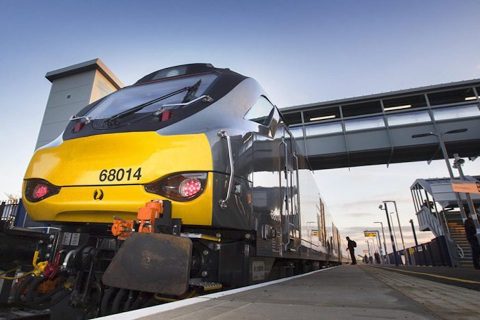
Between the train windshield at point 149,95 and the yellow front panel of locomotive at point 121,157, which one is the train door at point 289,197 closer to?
the train windshield at point 149,95

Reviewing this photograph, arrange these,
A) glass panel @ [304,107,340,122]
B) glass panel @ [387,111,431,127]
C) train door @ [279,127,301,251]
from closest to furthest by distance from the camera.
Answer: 1. train door @ [279,127,301,251]
2. glass panel @ [387,111,431,127]
3. glass panel @ [304,107,340,122]

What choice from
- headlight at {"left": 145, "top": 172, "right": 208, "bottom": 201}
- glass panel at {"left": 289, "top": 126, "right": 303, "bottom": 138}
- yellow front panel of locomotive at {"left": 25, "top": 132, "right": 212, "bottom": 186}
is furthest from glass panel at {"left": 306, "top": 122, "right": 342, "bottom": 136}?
headlight at {"left": 145, "top": 172, "right": 208, "bottom": 201}

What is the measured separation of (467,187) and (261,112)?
42.8 feet

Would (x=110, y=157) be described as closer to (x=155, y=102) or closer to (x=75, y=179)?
(x=75, y=179)

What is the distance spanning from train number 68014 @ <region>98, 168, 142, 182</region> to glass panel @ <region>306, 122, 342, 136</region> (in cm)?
1678

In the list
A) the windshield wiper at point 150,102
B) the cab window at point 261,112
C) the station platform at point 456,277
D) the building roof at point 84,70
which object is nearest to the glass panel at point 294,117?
the building roof at point 84,70

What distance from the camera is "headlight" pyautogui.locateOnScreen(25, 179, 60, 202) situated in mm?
2779

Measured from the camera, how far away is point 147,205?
7.07ft

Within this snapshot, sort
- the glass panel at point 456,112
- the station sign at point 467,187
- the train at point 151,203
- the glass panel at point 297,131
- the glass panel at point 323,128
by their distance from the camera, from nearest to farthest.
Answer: the train at point 151,203 → the station sign at point 467,187 → the glass panel at point 456,112 → the glass panel at point 323,128 → the glass panel at point 297,131

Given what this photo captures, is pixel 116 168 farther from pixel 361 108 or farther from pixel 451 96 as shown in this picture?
pixel 451 96

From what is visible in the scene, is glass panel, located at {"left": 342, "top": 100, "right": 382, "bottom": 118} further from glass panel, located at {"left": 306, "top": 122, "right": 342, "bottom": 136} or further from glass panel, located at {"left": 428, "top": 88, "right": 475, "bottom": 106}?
glass panel, located at {"left": 428, "top": 88, "right": 475, "bottom": 106}

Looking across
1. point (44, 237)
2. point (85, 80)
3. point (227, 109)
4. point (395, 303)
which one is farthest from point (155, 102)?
point (85, 80)

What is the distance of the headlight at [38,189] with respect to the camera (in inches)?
109

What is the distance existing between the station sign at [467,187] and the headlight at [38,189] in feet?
48.8
